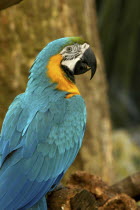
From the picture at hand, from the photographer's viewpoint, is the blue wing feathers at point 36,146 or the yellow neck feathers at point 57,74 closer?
the blue wing feathers at point 36,146

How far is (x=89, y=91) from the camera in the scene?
3729 mm

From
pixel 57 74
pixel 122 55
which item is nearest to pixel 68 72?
pixel 57 74

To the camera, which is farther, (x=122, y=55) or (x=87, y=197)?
(x=122, y=55)

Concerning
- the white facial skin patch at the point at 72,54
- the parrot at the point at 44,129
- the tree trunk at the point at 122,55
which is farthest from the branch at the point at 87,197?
the tree trunk at the point at 122,55

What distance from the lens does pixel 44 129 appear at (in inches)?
81.7

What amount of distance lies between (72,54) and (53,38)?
48.6 inches

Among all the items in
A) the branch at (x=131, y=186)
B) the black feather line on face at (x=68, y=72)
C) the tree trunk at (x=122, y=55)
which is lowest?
the tree trunk at (x=122, y=55)

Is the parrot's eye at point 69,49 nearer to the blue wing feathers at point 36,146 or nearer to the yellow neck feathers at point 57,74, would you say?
the yellow neck feathers at point 57,74

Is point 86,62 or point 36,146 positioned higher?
point 86,62

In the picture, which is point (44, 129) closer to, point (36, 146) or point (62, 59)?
point (36, 146)

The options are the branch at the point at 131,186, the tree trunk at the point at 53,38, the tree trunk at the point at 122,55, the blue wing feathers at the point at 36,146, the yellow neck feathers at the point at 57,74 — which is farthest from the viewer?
the tree trunk at the point at 122,55

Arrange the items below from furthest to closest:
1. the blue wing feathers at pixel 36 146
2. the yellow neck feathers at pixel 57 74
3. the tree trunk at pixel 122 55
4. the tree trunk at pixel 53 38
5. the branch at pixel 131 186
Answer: the tree trunk at pixel 122 55, the tree trunk at pixel 53 38, the branch at pixel 131 186, the yellow neck feathers at pixel 57 74, the blue wing feathers at pixel 36 146

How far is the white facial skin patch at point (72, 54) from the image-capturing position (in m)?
2.26

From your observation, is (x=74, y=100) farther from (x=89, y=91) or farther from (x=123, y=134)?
(x=123, y=134)
